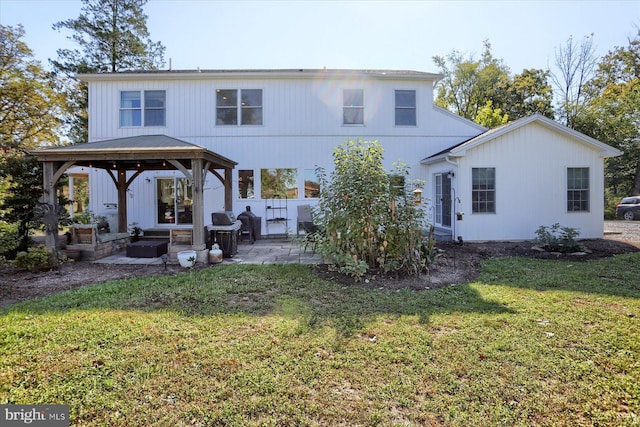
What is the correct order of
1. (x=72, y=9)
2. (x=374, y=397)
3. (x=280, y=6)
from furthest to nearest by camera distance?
(x=72, y=9), (x=280, y=6), (x=374, y=397)

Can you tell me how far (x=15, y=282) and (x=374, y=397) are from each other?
634 centimetres

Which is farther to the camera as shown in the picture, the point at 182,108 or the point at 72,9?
the point at 72,9

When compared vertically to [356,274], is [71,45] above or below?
above

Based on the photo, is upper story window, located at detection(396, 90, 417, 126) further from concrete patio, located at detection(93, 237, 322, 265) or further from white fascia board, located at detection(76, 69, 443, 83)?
concrete patio, located at detection(93, 237, 322, 265)

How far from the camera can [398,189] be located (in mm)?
5754

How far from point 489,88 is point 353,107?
19543 mm

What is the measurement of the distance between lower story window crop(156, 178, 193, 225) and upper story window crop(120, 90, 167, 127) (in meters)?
2.09

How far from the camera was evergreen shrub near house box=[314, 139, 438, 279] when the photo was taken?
17.6 feet

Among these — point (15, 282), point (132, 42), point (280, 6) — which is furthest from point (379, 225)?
point (132, 42)

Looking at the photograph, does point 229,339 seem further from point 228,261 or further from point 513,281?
point 513,281

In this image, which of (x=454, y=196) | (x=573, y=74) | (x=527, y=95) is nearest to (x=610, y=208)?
(x=573, y=74)

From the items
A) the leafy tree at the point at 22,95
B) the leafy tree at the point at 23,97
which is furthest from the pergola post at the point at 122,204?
the leafy tree at the point at 22,95

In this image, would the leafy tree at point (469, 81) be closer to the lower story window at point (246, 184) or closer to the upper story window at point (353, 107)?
the upper story window at point (353, 107)

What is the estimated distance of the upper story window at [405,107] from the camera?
1109 cm
